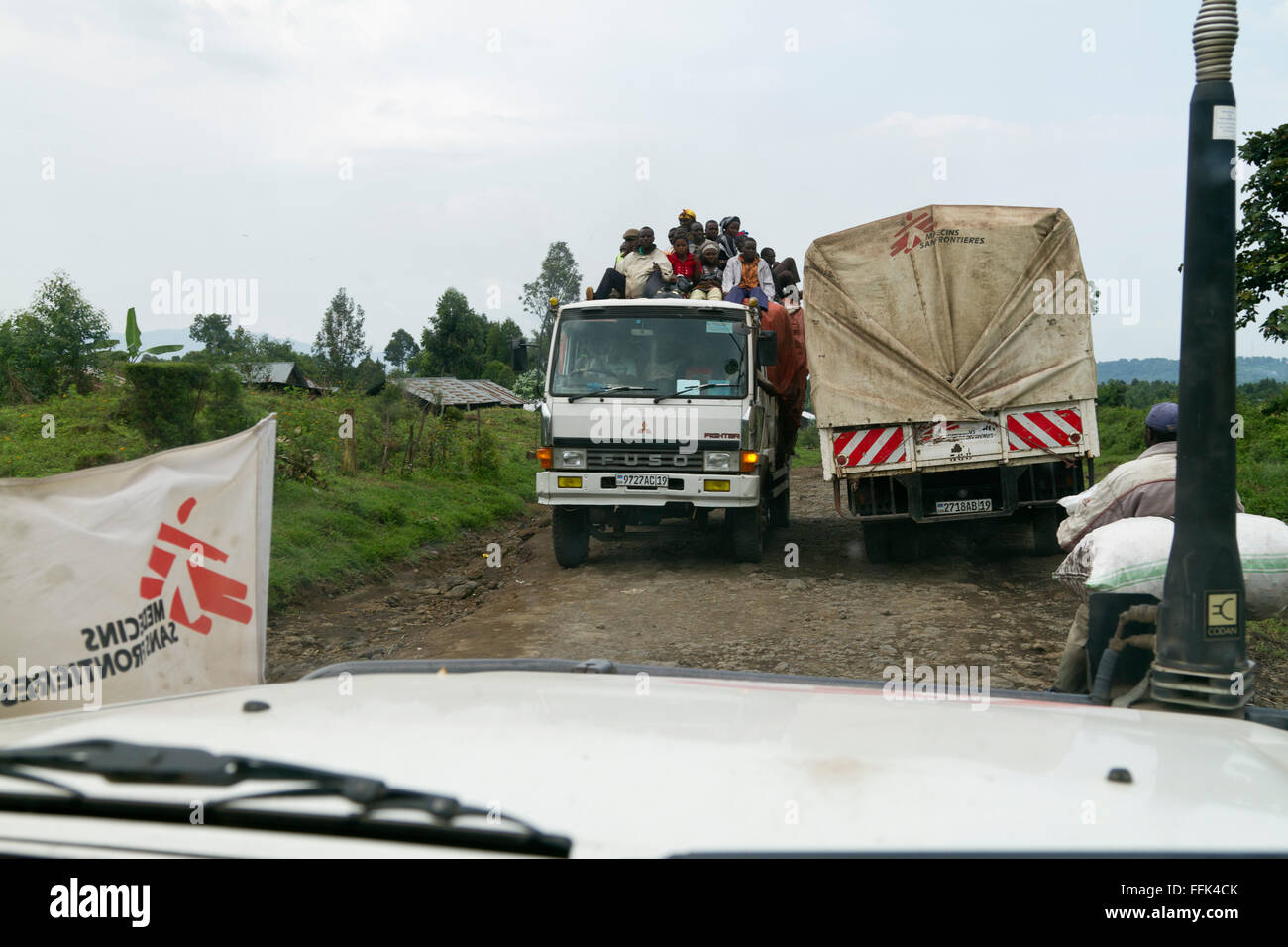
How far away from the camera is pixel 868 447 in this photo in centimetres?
1011

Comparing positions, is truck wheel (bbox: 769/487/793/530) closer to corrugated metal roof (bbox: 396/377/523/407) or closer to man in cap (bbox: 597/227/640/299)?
man in cap (bbox: 597/227/640/299)

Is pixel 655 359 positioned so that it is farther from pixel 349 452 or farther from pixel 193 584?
pixel 349 452

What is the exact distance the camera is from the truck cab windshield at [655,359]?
33.4 feet

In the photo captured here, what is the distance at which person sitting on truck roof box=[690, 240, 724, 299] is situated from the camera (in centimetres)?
1233

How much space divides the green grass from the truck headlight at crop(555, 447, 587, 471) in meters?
2.58

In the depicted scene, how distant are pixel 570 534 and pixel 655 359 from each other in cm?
→ 206

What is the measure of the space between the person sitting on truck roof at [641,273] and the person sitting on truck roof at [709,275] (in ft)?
1.48

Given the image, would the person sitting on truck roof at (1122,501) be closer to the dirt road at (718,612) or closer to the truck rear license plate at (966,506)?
the dirt road at (718,612)

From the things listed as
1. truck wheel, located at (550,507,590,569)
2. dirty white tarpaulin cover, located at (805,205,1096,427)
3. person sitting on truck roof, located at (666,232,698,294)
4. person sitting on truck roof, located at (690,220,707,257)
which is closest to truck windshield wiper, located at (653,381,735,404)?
dirty white tarpaulin cover, located at (805,205,1096,427)

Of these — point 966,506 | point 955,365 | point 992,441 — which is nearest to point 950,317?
point 955,365

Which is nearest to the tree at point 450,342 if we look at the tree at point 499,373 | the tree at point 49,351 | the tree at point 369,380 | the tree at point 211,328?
the tree at point 499,373

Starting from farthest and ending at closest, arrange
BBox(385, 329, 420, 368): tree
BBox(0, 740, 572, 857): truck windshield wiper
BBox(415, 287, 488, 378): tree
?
1. BBox(385, 329, 420, 368): tree
2. BBox(415, 287, 488, 378): tree
3. BBox(0, 740, 572, 857): truck windshield wiper
